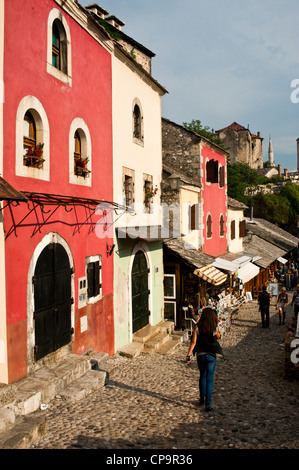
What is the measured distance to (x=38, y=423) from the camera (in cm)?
510

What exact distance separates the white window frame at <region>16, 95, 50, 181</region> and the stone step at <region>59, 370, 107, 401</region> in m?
3.80

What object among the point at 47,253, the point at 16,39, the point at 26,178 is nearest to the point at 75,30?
the point at 16,39

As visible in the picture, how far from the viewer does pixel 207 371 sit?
6172mm

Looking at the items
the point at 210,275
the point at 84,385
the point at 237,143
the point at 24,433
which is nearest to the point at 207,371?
the point at 84,385

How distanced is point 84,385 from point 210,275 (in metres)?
7.93

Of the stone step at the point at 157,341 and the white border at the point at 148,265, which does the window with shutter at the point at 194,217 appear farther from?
the stone step at the point at 157,341

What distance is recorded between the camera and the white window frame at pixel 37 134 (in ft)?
21.5

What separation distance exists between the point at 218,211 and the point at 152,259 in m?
7.93

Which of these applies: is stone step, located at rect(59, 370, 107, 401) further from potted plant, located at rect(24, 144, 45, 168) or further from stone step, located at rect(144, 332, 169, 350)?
potted plant, located at rect(24, 144, 45, 168)

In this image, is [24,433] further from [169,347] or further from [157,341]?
[169,347]

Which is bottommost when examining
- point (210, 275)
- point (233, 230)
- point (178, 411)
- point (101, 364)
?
point (178, 411)

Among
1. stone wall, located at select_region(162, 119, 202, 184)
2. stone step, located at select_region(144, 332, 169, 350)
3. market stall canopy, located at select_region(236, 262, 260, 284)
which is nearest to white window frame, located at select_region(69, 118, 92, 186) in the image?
stone step, located at select_region(144, 332, 169, 350)

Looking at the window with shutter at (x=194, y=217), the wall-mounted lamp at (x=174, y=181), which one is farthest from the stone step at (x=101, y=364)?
the window with shutter at (x=194, y=217)

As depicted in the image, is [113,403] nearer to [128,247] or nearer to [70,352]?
[70,352]
